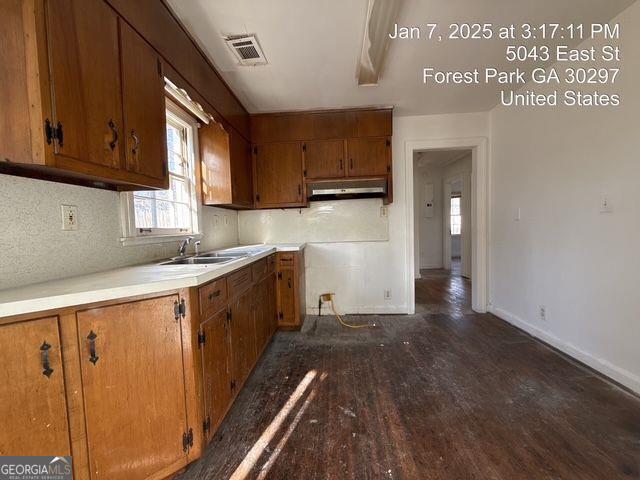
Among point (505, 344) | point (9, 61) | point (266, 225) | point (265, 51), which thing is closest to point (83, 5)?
point (9, 61)

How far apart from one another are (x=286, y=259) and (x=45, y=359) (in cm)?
196

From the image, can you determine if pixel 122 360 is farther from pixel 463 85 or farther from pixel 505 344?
pixel 463 85

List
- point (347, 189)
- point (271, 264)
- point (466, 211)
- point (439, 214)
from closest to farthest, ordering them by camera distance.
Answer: point (271, 264) < point (347, 189) < point (466, 211) < point (439, 214)

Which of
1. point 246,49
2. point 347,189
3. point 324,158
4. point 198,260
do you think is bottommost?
point 198,260

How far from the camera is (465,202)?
5.39m

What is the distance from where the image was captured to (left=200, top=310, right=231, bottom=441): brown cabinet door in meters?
1.27

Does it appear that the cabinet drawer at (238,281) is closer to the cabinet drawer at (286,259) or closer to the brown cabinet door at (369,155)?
the cabinet drawer at (286,259)

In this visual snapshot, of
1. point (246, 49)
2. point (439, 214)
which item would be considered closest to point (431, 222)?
point (439, 214)

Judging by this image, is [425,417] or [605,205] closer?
[425,417]

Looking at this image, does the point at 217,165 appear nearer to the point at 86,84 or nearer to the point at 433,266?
the point at 86,84

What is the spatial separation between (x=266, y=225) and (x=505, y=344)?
288 cm

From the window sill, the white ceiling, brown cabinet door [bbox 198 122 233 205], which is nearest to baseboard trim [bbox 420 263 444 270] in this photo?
the white ceiling

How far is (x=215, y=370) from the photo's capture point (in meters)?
1.36

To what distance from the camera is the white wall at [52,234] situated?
1062 mm
